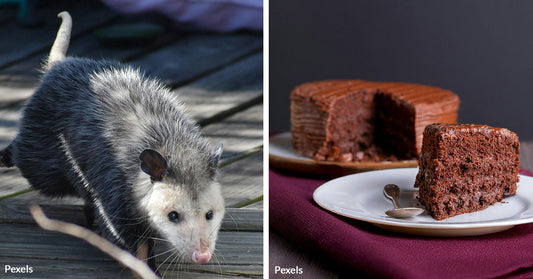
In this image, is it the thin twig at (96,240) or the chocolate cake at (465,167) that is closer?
the thin twig at (96,240)

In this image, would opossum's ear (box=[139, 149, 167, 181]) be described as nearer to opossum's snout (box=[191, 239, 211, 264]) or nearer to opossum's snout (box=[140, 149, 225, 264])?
opossum's snout (box=[140, 149, 225, 264])

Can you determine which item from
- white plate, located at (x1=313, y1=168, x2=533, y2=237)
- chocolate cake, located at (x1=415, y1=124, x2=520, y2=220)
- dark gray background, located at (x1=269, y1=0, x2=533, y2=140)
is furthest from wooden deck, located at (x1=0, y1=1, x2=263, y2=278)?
dark gray background, located at (x1=269, y1=0, x2=533, y2=140)

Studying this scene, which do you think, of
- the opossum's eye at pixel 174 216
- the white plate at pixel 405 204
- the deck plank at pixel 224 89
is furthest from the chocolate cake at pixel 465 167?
the opossum's eye at pixel 174 216

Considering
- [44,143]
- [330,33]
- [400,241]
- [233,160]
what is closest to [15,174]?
[44,143]

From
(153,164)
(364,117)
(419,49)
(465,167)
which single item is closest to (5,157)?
(153,164)

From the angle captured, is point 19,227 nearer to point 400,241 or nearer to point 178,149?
point 178,149

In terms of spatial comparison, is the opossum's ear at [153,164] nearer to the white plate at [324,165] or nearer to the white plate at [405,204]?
the white plate at [405,204]
